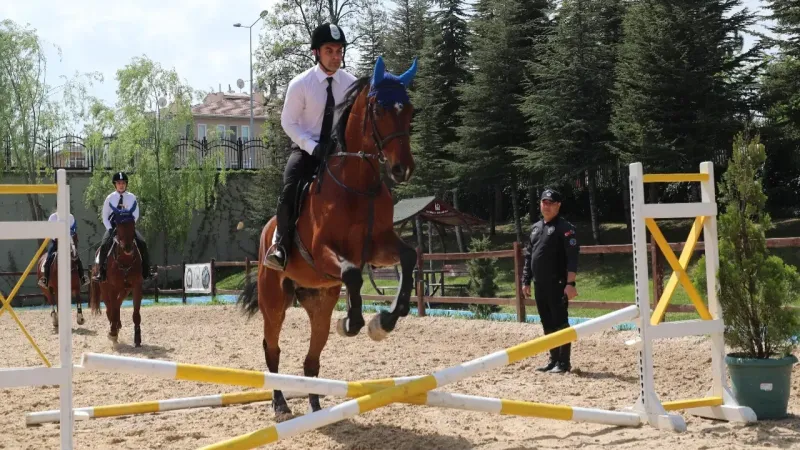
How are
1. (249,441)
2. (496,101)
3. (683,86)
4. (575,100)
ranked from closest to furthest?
(249,441) < (683,86) < (575,100) < (496,101)

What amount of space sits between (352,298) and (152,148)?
97.5 feet

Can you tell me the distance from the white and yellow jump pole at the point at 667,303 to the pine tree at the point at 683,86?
1482 cm

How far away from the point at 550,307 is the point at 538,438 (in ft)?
10.9

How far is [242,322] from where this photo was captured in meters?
16.1

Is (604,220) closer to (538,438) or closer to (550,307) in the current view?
(550,307)

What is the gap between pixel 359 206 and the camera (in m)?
5.51

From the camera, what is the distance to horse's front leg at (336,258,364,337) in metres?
5.14

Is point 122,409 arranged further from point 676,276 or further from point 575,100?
point 575,100

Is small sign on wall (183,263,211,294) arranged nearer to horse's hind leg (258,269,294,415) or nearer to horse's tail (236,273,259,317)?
horse's tail (236,273,259,317)

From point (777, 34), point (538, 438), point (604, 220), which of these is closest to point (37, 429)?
point (538, 438)

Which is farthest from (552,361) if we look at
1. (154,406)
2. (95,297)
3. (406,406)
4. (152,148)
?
(152,148)

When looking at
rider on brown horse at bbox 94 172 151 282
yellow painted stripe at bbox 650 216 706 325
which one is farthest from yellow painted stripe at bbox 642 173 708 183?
rider on brown horse at bbox 94 172 151 282

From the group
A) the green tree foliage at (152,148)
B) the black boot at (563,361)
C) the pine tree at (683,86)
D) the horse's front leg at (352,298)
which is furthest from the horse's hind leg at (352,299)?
the green tree foliage at (152,148)

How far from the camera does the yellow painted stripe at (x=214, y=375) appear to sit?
4211mm
